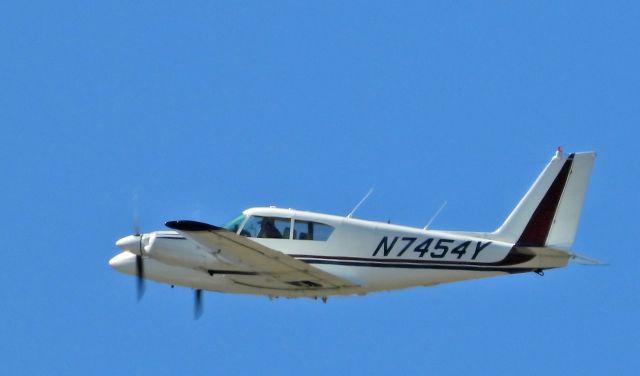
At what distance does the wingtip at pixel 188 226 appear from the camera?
2852 cm

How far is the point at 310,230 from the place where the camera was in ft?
103

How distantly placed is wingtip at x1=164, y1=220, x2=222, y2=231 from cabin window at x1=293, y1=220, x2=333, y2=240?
9.50 feet

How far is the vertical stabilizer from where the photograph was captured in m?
31.2

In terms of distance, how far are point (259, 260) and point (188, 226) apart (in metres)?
2.08

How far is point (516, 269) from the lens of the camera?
30.9m

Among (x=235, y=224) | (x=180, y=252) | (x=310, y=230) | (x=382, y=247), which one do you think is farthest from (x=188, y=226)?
(x=382, y=247)

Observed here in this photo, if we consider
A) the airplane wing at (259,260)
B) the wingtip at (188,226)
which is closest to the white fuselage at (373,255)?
the airplane wing at (259,260)

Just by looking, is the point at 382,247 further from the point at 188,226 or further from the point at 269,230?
the point at 188,226

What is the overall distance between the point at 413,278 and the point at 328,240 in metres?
1.91

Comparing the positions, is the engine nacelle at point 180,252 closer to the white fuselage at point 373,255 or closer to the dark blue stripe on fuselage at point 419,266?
the white fuselage at point 373,255

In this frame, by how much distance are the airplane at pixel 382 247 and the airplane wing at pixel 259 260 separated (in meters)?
0.04

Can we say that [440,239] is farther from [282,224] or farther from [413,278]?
[282,224]

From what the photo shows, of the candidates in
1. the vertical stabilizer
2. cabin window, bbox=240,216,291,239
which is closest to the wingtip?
cabin window, bbox=240,216,291,239

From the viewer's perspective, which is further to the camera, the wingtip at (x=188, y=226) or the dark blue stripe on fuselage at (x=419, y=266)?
the dark blue stripe on fuselage at (x=419, y=266)
